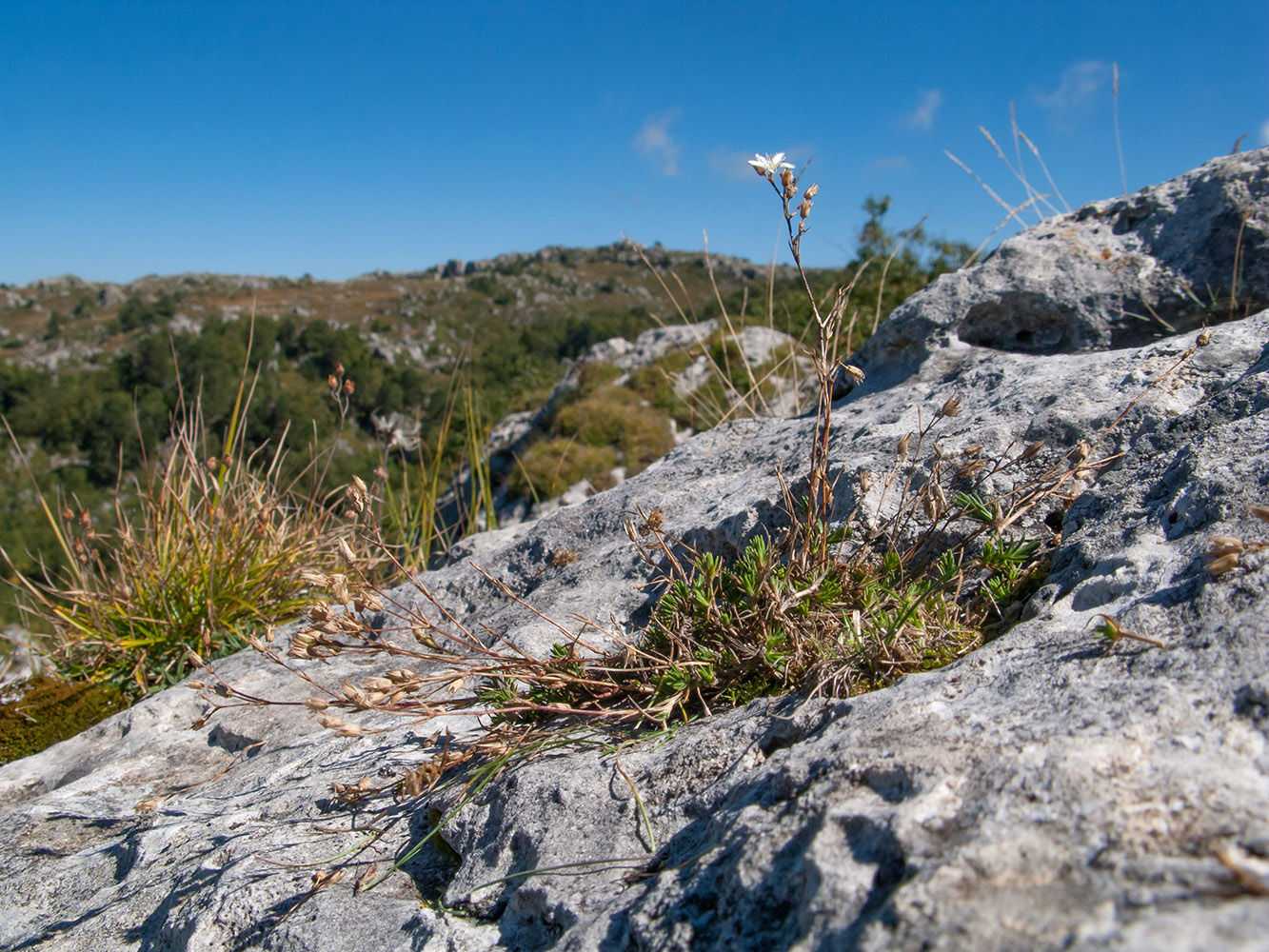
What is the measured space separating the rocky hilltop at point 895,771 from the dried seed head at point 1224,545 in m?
0.06

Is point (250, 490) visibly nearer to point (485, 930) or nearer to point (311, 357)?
point (485, 930)

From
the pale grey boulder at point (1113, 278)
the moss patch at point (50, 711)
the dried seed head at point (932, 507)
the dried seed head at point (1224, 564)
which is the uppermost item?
the pale grey boulder at point (1113, 278)

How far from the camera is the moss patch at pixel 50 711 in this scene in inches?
145

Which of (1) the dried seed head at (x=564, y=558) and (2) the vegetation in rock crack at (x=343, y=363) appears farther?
(2) the vegetation in rock crack at (x=343, y=363)

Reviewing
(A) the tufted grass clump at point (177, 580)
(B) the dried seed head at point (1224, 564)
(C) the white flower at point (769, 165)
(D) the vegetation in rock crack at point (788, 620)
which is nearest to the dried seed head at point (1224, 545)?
(B) the dried seed head at point (1224, 564)

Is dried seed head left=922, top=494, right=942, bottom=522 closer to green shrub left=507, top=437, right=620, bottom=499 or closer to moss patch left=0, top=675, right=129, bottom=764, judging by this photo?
moss patch left=0, top=675, right=129, bottom=764

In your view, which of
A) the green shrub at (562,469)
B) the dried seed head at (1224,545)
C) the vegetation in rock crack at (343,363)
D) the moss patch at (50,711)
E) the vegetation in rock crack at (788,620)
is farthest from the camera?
the green shrub at (562,469)

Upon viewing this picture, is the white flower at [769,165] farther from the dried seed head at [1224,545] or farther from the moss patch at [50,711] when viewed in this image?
the moss patch at [50,711]

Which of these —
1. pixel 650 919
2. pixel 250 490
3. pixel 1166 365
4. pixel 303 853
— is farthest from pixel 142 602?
pixel 1166 365

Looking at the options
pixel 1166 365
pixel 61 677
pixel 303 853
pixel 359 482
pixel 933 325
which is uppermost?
pixel 933 325

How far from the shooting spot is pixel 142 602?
4.14m

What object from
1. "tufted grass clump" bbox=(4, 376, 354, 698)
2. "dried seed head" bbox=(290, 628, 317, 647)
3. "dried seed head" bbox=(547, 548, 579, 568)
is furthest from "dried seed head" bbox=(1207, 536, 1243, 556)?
"tufted grass clump" bbox=(4, 376, 354, 698)

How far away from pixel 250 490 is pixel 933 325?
13.5ft

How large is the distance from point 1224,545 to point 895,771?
816 millimetres
